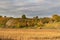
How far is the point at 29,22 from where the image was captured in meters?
25.8

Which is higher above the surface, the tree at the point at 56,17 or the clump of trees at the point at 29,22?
the tree at the point at 56,17

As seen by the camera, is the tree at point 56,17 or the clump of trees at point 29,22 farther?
the tree at point 56,17

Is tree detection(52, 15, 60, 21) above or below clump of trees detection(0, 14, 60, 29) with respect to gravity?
above

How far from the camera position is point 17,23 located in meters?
25.4

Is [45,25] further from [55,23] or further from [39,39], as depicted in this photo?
[39,39]

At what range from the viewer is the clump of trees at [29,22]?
24.9 m

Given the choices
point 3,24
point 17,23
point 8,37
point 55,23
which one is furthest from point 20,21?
point 8,37

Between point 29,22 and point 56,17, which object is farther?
point 56,17

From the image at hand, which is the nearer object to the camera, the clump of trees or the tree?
the clump of trees

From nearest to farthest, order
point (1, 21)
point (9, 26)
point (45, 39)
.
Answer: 1. point (45, 39)
2. point (9, 26)
3. point (1, 21)

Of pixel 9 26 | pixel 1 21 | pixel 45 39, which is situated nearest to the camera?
pixel 45 39

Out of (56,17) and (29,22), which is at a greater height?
(56,17)

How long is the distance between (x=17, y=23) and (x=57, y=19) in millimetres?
5169

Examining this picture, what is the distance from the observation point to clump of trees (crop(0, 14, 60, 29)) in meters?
24.9
